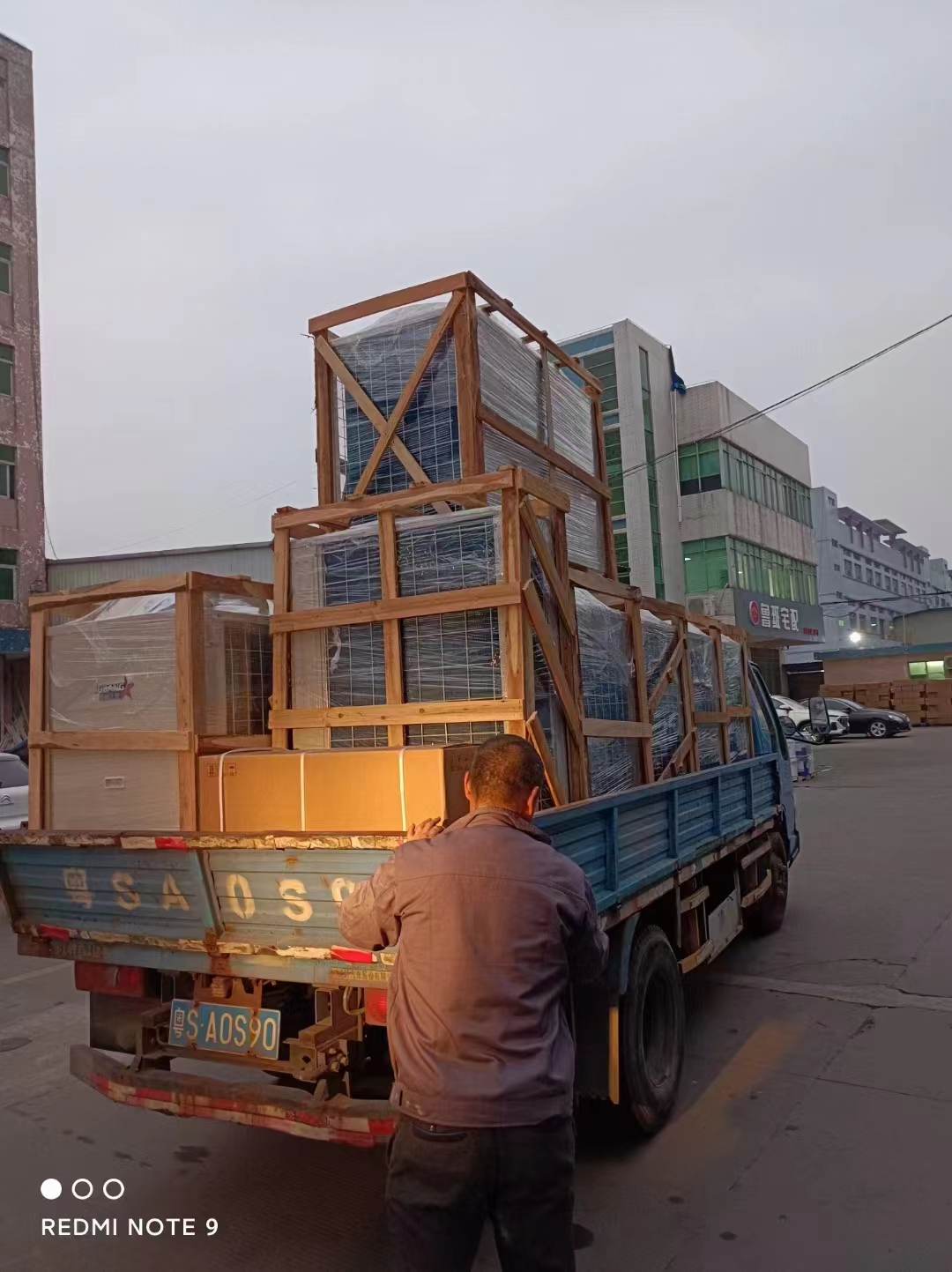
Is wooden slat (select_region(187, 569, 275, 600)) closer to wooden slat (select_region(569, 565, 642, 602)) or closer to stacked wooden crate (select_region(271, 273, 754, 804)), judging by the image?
stacked wooden crate (select_region(271, 273, 754, 804))

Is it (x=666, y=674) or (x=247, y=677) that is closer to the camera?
(x=247, y=677)

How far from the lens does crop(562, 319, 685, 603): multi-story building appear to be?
32.1 m

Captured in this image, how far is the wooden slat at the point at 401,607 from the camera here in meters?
3.78

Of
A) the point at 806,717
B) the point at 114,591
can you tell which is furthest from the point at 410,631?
the point at 806,717

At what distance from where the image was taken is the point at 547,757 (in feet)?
12.4

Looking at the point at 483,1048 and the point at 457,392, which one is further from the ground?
the point at 457,392

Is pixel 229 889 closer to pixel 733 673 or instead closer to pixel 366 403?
pixel 366 403

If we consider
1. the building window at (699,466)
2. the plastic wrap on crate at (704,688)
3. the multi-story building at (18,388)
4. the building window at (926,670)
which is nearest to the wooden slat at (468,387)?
the plastic wrap on crate at (704,688)

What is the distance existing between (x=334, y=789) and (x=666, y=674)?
231 centimetres

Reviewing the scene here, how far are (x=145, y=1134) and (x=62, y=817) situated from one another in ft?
4.58

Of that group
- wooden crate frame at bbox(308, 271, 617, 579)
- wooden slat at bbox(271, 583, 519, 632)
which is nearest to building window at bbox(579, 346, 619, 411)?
wooden crate frame at bbox(308, 271, 617, 579)

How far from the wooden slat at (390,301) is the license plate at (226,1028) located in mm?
3397

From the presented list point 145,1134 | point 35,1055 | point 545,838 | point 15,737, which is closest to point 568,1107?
point 545,838

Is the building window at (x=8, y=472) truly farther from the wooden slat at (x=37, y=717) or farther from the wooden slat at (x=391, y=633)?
the wooden slat at (x=391, y=633)
